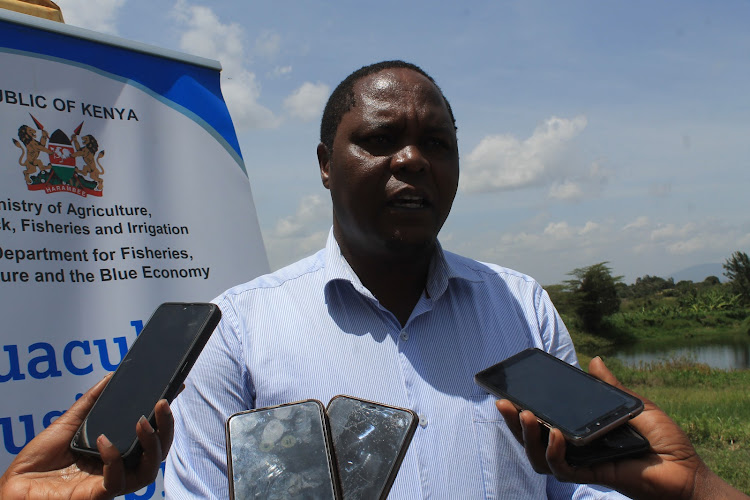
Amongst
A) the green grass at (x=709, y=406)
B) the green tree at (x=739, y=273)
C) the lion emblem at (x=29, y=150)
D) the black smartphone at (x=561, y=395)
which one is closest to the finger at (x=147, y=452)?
the black smartphone at (x=561, y=395)

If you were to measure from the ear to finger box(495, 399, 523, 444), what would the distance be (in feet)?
4.32

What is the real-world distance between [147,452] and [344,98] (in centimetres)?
156

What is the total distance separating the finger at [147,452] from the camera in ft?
4.51

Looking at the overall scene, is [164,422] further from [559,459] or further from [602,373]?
[602,373]

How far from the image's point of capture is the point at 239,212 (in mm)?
Result: 3299

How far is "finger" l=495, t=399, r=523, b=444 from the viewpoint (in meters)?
1.54

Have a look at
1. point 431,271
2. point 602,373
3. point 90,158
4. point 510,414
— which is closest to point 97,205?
point 90,158

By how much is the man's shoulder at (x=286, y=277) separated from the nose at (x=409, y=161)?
1.65ft

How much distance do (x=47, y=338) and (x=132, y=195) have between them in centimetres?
79

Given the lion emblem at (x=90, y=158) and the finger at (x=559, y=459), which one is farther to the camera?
the lion emblem at (x=90, y=158)

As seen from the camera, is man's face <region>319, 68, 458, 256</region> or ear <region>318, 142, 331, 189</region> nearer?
man's face <region>319, 68, 458, 256</region>

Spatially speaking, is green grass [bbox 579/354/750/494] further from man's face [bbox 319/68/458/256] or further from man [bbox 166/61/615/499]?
man's face [bbox 319/68/458/256]

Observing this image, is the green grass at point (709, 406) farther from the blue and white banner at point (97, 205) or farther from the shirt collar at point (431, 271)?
the blue and white banner at point (97, 205)

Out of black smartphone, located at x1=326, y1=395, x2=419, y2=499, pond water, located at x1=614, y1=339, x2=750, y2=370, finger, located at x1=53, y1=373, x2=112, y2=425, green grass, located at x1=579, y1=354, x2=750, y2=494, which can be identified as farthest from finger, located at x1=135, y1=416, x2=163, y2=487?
pond water, located at x1=614, y1=339, x2=750, y2=370
